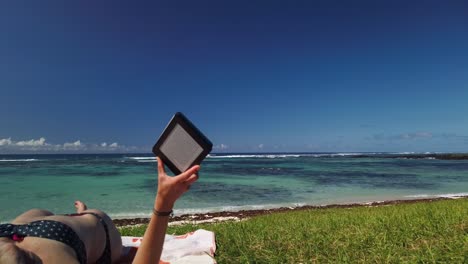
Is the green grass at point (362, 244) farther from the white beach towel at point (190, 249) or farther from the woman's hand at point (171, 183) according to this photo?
the woman's hand at point (171, 183)

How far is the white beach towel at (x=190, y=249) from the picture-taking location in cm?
380

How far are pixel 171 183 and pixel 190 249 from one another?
8.74 feet

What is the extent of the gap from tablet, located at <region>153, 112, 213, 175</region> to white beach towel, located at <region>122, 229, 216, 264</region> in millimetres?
2133

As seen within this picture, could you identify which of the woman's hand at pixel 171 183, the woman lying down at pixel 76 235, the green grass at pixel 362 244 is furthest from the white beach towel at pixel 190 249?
the woman's hand at pixel 171 183

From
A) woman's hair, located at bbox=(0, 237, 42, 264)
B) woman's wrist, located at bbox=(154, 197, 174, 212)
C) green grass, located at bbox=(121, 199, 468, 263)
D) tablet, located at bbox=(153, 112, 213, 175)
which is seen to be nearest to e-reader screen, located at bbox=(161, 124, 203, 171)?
tablet, located at bbox=(153, 112, 213, 175)

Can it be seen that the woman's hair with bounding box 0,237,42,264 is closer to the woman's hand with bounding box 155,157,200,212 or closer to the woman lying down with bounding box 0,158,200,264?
the woman lying down with bounding box 0,158,200,264

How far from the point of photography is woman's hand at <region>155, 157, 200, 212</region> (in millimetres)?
1727

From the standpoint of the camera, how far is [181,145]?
180 cm

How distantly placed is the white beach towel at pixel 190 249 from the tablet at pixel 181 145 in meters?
2.13

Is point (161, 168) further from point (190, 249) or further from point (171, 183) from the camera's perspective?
point (190, 249)

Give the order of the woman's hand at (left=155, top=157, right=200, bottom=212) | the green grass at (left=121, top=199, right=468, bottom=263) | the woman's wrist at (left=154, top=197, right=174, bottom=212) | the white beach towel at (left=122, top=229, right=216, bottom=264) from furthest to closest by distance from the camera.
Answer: the white beach towel at (left=122, top=229, right=216, bottom=264), the green grass at (left=121, top=199, right=468, bottom=263), the woman's wrist at (left=154, top=197, right=174, bottom=212), the woman's hand at (left=155, top=157, right=200, bottom=212)

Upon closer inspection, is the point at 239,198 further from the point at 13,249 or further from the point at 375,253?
the point at 13,249

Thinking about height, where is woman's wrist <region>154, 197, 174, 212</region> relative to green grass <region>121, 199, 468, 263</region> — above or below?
above

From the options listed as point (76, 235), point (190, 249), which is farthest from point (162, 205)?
point (190, 249)
